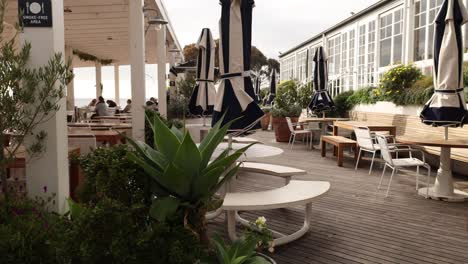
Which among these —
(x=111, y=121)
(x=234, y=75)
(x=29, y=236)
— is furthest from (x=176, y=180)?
(x=111, y=121)

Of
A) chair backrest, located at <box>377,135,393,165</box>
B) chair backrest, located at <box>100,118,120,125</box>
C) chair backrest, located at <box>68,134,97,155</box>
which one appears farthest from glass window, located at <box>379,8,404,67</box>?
chair backrest, located at <box>68,134,97,155</box>

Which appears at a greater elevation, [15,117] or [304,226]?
[15,117]

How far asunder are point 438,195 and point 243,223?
2641 millimetres

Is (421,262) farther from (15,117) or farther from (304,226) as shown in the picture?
(15,117)

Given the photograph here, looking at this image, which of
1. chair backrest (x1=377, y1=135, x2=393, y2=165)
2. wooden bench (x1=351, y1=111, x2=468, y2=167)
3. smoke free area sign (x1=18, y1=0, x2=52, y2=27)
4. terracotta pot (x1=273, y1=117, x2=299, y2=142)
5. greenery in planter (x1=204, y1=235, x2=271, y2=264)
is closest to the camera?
greenery in planter (x1=204, y1=235, x2=271, y2=264)

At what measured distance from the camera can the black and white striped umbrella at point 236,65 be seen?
12.4 ft

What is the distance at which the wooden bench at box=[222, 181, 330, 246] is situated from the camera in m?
3.02

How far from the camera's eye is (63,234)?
6.42ft

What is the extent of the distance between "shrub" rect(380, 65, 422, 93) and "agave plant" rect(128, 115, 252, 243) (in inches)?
282

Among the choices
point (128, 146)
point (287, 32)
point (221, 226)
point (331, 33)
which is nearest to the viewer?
point (128, 146)

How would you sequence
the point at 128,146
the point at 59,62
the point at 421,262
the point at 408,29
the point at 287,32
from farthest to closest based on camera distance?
the point at 287,32 < the point at 408,29 < the point at 421,262 < the point at 59,62 < the point at 128,146

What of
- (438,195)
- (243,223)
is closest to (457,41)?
(438,195)

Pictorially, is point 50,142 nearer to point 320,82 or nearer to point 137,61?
point 137,61

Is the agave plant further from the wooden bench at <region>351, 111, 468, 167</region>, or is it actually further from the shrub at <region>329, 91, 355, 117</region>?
the shrub at <region>329, 91, 355, 117</region>
